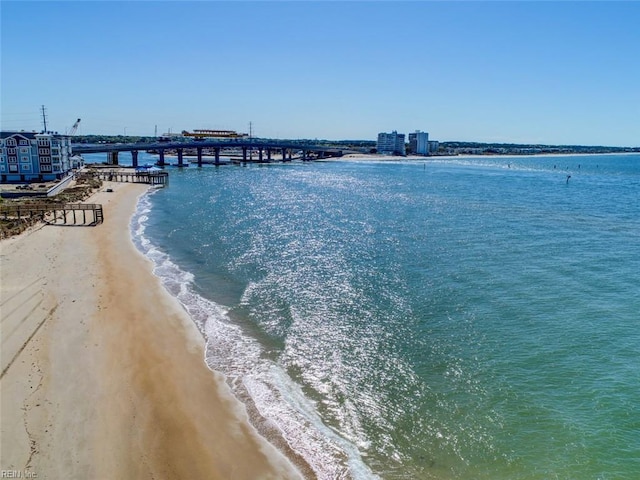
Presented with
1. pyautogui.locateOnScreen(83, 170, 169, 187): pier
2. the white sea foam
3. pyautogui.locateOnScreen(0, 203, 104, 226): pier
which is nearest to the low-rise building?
pyautogui.locateOnScreen(83, 170, 169, 187): pier

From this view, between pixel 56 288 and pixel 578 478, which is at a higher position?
pixel 56 288

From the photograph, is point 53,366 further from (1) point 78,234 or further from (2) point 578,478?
(1) point 78,234

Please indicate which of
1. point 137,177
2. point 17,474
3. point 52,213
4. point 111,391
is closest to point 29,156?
point 52,213

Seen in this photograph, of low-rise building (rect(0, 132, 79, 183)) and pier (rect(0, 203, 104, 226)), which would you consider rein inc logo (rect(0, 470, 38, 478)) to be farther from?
low-rise building (rect(0, 132, 79, 183))

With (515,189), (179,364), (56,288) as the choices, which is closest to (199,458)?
(179,364)

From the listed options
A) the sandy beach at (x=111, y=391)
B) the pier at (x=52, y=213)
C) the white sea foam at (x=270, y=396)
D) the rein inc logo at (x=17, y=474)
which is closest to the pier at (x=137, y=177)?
the pier at (x=52, y=213)

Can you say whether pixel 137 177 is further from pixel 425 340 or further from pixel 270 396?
pixel 270 396
